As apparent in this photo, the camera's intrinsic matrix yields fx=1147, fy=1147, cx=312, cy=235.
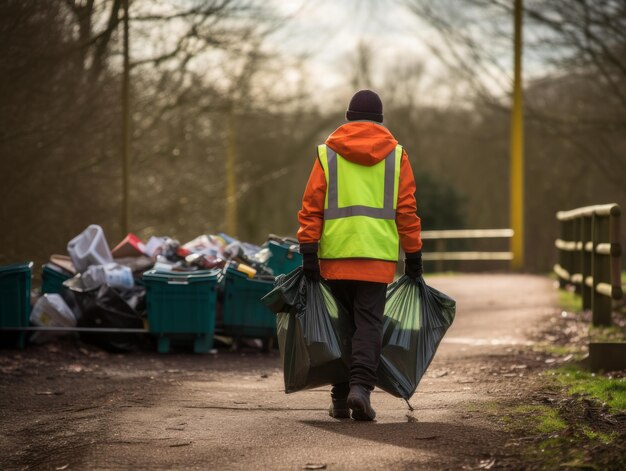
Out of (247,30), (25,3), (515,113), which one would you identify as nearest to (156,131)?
(247,30)

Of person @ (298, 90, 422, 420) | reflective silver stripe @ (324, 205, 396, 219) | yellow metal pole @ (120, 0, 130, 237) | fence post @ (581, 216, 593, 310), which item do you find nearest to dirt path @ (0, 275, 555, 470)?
person @ (298, 90, 422, 420)

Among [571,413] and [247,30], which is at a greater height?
→ [247,30]

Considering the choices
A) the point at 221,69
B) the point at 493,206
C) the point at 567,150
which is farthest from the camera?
the point at 493,206

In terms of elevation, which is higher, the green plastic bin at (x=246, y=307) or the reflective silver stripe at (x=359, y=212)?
the reflective silver stripe at (x=359, y=212)

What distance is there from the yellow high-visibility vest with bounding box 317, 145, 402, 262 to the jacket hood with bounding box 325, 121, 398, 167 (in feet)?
0.15

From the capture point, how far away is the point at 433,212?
3659cm

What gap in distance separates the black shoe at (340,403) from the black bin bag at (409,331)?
0.20m

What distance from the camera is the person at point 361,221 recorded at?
6.28 m

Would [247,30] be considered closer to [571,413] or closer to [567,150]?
[567,150]

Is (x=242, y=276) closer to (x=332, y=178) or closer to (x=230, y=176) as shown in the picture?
(x=332, y=178)

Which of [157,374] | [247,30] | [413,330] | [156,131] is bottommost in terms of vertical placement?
[157,374]

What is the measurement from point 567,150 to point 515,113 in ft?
25.3

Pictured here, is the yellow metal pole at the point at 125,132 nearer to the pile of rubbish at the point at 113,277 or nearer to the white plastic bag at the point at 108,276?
the pile of rubbish at the point at 113,277

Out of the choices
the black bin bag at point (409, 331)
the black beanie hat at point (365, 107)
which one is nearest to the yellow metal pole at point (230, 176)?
the black bin bag at point (409, 331)
